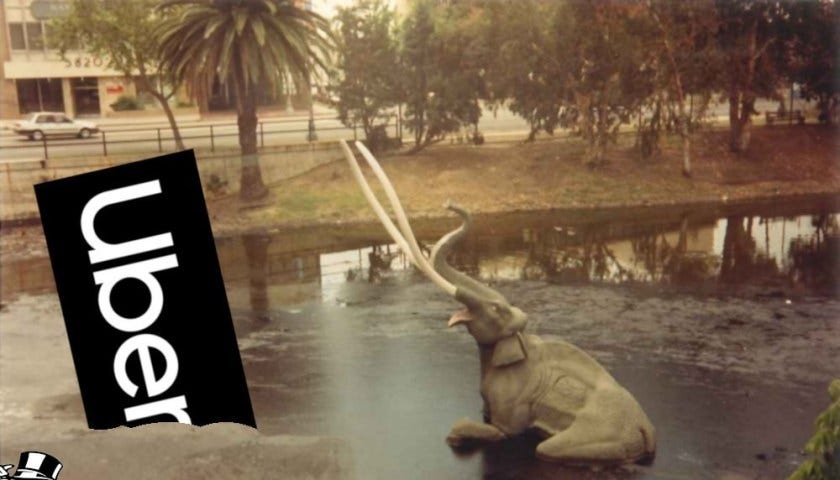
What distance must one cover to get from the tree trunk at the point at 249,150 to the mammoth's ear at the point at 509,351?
337 centimetres

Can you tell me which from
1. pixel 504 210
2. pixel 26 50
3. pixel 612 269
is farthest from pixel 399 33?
pixel 26 50

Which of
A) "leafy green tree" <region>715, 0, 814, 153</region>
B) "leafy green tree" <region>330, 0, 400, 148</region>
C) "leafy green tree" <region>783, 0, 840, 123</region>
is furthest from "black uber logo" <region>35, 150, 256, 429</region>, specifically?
"leafy green tree" <region>783, 0, 840, 123</region>

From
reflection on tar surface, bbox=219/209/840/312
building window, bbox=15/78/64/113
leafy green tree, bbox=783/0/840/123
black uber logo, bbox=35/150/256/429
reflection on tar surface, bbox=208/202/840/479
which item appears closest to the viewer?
reflection on tar surface, bbox=208/202/840/479

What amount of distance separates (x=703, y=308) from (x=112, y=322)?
4510mm

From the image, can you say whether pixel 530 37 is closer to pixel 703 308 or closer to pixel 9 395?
pixel 703 308

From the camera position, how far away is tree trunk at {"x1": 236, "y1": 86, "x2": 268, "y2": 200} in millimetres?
7773

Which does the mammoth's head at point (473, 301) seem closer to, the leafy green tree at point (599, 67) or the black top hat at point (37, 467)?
the black top hat at point (37, 467)

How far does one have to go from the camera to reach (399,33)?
25.9 feet

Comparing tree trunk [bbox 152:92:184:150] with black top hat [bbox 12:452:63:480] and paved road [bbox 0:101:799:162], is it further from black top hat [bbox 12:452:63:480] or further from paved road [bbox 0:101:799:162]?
black top hat [bbox 12:452:63:480]

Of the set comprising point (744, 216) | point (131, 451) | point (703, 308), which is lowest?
point (131, 451)

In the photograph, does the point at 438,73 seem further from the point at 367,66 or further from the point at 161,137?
the point at 161,137

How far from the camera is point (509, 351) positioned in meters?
5.41

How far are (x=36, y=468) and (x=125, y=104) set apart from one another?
11.7 feet

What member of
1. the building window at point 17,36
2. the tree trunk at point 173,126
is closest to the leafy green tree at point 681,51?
the tree trunk at point 173,126
